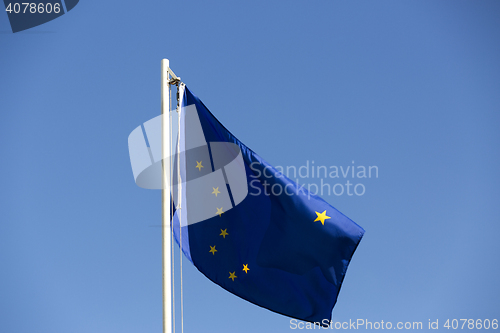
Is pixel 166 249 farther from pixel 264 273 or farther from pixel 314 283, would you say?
pixel 314 283

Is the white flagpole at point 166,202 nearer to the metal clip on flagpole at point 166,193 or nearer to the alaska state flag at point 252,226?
the metal clip on flagpole at point 166,193

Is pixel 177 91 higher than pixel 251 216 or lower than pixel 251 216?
higher

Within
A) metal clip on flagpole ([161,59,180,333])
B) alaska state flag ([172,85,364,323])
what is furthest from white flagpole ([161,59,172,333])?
alaska state flag ([172,85,364,323])

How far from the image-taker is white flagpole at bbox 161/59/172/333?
286 inches

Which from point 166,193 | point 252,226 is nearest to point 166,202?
point 166,193

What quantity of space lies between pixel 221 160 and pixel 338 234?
2583mm

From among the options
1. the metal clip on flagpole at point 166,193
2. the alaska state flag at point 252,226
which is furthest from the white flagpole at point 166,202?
the alaska state flag at point 252,226

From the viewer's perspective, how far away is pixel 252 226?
29.2 ft

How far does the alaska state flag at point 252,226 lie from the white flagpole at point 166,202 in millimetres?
534

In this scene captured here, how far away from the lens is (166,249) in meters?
7.58

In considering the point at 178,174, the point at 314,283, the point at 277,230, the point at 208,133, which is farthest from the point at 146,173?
the point at 314,283

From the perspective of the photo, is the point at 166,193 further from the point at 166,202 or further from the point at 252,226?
the point at 252,226

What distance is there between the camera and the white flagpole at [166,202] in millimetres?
7266

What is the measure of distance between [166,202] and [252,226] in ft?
6.31
